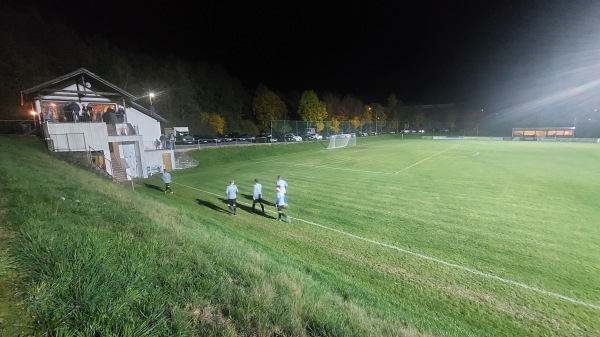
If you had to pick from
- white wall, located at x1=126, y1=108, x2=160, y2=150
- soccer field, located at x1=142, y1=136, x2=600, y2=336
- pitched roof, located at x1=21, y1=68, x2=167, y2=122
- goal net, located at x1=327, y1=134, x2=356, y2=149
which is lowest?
soccer field, located at x1=142, y1=136, x2=600, y2=336

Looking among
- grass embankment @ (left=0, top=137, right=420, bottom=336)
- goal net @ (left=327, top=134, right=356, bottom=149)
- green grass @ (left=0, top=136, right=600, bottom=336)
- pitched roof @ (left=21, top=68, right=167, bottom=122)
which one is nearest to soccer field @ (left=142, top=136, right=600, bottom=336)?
green grass @ (left=0, top=136, right=600, bottom=336)

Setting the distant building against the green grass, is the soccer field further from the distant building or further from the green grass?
the distant building

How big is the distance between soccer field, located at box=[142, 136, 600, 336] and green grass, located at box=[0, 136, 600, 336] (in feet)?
0.16

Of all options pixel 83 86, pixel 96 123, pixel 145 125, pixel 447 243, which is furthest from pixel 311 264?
pixel 145 125

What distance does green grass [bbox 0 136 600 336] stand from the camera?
11.2 feet

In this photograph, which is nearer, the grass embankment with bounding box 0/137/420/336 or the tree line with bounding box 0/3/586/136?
the grass embankment with bounding box 0/137/420/336

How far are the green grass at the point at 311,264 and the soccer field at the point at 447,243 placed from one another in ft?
0.16

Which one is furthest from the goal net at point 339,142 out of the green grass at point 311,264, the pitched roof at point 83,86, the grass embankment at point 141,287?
the grass embankment at point 141,287

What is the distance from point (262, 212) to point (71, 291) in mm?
10487

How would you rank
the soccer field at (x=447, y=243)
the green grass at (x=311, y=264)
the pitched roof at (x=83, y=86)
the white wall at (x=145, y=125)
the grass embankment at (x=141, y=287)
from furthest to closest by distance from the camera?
the white wall at (x=145, y=125) → the pitched roof at (x=83, y=86) → the soccer field at (x=447, y=243) → the green grass at (x=311, y=264) → the grass embankment at (x=141, y=287)

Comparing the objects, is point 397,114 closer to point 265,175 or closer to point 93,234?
point 265,175

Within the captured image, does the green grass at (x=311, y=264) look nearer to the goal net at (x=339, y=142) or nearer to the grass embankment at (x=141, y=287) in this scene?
the grass embankment at (x=141, y=287)

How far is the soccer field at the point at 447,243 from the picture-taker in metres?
6.28

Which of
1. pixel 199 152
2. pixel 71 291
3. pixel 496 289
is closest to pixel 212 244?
pixel 71 291
